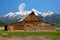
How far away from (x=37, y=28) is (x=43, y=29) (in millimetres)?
1665

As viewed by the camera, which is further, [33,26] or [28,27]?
[33,26]

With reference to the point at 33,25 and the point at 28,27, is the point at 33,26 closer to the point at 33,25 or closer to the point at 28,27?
the point at 33,25

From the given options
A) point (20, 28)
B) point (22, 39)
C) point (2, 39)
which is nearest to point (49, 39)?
point (22, 39)

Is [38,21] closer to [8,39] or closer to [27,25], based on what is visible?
[27,25]

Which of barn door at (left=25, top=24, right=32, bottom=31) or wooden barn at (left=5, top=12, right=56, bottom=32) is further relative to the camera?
barn door at (left=25, top=24, right=32, bottom=31)

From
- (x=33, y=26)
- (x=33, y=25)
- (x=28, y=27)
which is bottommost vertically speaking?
(x=28, y=27)

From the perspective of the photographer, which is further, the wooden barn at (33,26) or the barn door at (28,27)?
the barn door at (28,27)

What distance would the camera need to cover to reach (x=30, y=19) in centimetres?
6556

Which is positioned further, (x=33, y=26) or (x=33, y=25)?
(x=33, y=26)

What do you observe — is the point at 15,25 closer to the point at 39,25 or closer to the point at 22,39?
the point at 39,25

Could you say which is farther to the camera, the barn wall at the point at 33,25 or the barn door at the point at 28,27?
the barn door at the point at 28,27

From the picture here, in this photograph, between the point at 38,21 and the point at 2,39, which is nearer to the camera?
the point at 2,39

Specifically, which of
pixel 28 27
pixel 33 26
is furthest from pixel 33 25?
pixel 28 27

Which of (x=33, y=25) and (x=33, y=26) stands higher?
(x=33, y=25)
